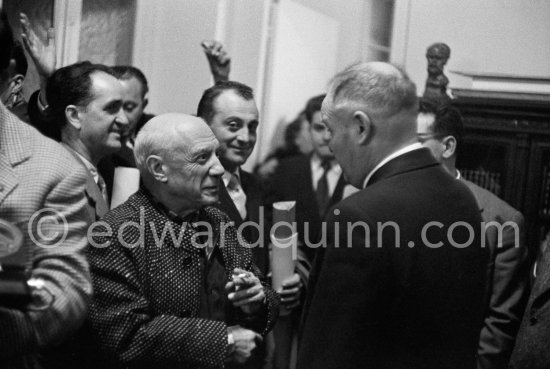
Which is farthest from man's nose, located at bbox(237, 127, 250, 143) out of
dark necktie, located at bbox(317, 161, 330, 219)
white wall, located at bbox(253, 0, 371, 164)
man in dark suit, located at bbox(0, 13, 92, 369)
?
white wall, located at bbox(253, 0, 371, 164)

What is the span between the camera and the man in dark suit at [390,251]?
1945mm

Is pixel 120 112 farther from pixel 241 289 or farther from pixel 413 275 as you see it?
pixel 413 275

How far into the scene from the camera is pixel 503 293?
3324 mm

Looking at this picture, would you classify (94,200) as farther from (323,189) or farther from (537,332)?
(323,189)

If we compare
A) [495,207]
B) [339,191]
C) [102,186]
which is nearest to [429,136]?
[495,207]

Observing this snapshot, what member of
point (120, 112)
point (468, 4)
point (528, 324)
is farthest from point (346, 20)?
point (528, 324)

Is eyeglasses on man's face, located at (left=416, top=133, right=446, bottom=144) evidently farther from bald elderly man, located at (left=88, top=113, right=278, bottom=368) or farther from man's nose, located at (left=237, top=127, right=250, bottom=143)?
bald elderly man, located at (left=88, top=113, right=278, bottom=368)

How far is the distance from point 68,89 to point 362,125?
1.35 meters

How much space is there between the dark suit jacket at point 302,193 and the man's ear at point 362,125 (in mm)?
1627

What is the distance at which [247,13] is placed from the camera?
5.27 m

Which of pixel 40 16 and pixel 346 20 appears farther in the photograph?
pixel 346 20

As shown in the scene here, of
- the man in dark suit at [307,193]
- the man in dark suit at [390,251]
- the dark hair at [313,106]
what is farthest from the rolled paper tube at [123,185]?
the dark hair at [313,106]

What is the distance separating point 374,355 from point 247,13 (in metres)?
3.64

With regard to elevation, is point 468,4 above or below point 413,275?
above
